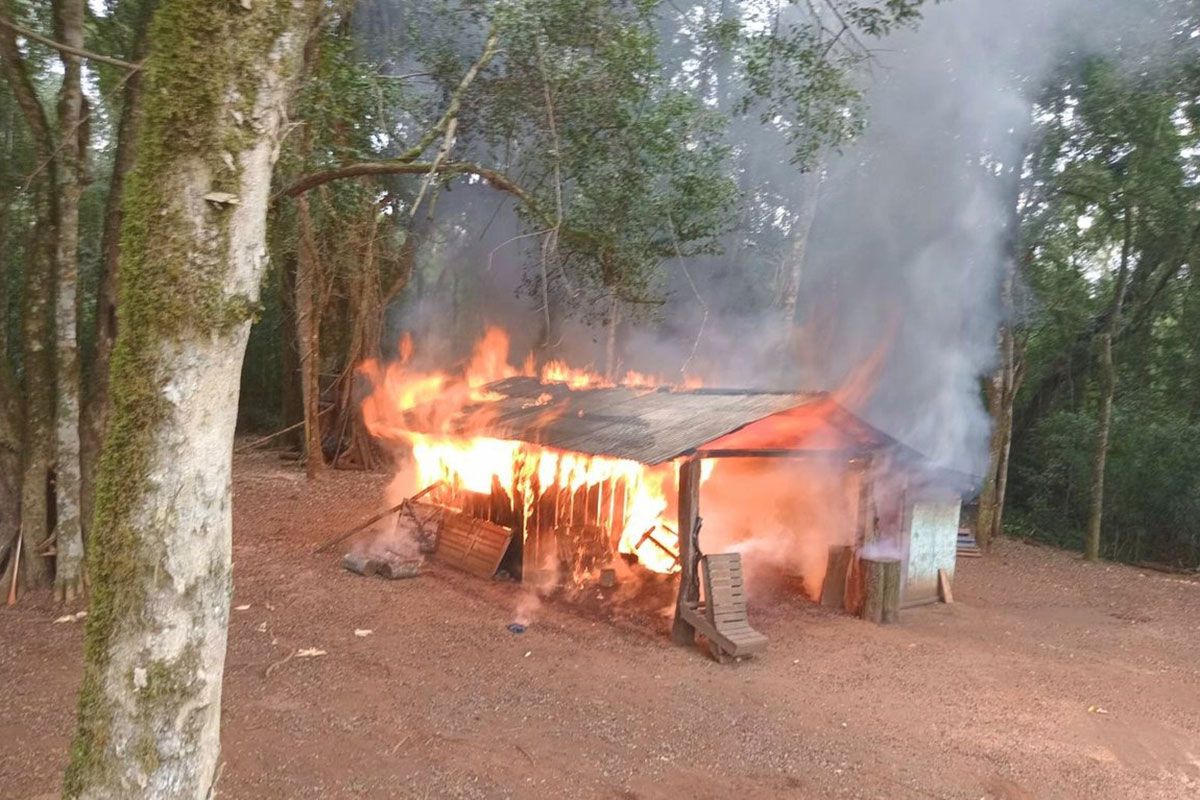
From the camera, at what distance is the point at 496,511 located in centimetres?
1158

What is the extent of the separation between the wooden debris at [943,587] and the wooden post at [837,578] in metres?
1.63

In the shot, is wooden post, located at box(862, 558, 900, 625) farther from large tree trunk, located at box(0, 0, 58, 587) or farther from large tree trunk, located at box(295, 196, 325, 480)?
large tree trunk, located at box(295, 196, 325, 480)

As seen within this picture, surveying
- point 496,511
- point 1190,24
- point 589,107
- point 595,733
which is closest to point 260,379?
point 496,511

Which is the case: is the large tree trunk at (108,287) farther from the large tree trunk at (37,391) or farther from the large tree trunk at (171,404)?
the large tree trunk at (171,404)

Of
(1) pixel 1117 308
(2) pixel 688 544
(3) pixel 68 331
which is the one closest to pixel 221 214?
(3) pixel 68 331

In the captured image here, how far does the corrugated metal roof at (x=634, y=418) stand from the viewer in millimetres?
8971

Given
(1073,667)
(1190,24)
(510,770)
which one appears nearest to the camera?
(510,770)

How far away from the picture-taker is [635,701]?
280 inches

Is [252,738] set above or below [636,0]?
below

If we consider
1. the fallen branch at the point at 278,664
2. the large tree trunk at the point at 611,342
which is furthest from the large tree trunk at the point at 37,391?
the large tree trunk at the point at 611,342

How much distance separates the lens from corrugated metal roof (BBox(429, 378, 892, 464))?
8.97 meters

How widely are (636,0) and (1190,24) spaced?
982 centimetres

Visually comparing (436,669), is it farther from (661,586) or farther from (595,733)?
(661,586)

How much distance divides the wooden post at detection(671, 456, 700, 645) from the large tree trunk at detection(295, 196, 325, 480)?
9.33 m
